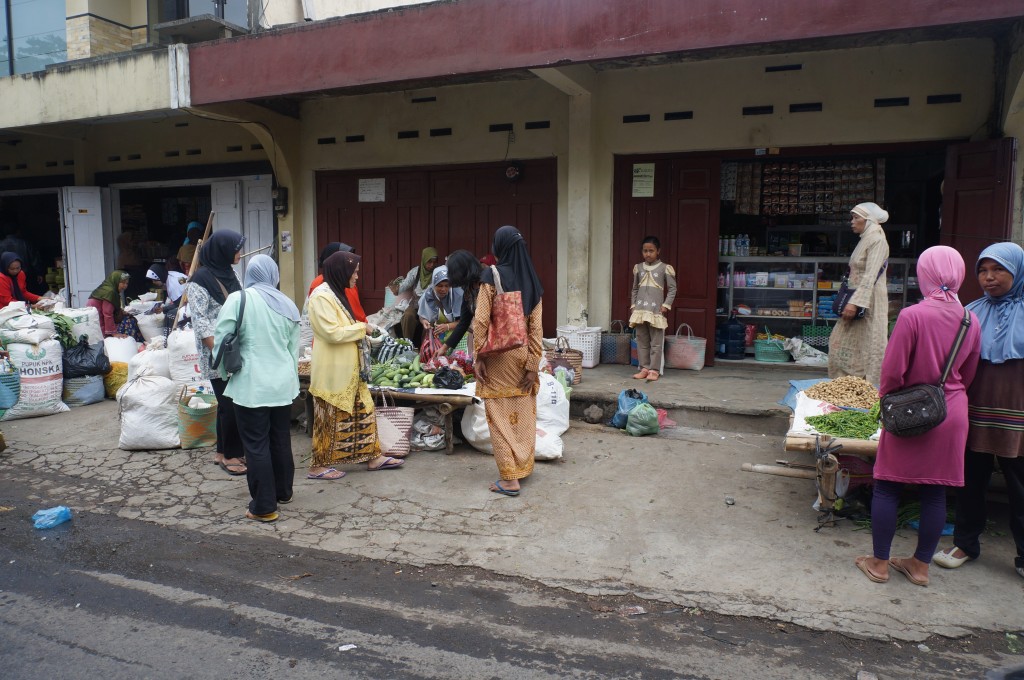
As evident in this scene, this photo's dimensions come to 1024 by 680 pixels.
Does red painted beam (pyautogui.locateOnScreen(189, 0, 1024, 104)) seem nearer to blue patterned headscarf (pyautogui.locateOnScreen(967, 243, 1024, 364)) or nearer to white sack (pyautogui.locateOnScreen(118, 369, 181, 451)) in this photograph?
blue patterned headscarf (pyautogui.locateOnScreen(967, 243, 1024, 364))

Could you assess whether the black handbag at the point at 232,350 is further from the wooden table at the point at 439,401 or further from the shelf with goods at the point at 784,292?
the shelf with goods at the point at 784,292

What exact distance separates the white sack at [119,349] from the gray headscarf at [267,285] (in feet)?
15.5

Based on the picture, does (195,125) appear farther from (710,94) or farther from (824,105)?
(824,105)

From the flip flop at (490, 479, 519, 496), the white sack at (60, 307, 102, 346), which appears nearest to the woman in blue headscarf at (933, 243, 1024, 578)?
the flip flop at (490, 479, 519, 496)

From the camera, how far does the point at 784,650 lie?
3.29 m

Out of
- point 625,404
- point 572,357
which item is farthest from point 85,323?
point 625,404

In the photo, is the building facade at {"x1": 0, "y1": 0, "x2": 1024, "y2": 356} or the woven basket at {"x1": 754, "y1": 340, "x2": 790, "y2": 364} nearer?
the building facade at {"x1": 0, "y1": 0, "x2": 1024, "y2": 356}

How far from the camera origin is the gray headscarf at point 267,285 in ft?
15.7

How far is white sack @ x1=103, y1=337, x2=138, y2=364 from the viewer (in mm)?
8609

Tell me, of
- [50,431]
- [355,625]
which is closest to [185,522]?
[355,625]

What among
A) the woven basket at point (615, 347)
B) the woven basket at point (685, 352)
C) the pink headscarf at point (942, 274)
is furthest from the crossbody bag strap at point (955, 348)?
the woven basket at point (615, 347)

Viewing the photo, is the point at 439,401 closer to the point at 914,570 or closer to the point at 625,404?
the point at 625,404

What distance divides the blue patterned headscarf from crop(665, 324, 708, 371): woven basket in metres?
4.67

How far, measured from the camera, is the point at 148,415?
639 cm
